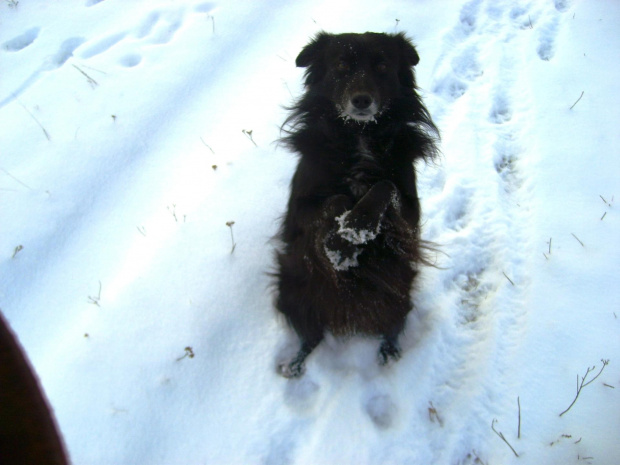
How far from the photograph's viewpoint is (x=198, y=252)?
2658mm

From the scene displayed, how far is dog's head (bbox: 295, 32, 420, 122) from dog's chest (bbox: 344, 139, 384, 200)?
0.24 meters

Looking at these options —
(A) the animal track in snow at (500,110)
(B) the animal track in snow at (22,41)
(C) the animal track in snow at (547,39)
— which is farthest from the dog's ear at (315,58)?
(B) the animal track in snow at (22,41)

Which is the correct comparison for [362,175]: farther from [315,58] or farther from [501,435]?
[501,435]

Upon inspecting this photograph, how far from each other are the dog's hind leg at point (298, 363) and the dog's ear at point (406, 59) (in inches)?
69.3

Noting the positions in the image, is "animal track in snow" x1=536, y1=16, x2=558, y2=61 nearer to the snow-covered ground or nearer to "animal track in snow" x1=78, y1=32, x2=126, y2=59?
the snow-covered ground

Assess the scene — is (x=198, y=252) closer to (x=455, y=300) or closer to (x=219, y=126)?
(x=219, y=126)

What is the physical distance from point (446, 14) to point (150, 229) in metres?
4.29

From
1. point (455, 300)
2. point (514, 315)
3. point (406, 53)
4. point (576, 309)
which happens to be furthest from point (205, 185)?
point (576, 309)

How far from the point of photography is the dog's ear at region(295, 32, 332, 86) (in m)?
2.38

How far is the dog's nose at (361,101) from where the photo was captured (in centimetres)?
200

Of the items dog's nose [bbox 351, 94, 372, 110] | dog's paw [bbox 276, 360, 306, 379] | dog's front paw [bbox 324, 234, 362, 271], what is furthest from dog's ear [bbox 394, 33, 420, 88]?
dog's paw [bbox 276, 360, 306, 379]

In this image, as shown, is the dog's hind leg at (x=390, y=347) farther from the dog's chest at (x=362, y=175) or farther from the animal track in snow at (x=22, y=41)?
the animal track in snow at (x=22, y=41)

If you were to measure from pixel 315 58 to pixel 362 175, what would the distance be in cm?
89

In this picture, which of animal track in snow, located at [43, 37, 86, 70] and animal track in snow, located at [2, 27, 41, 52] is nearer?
animal track in snow, located at [43, 37, 86, 70]
